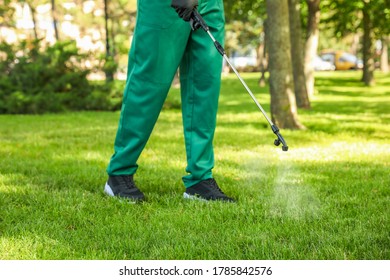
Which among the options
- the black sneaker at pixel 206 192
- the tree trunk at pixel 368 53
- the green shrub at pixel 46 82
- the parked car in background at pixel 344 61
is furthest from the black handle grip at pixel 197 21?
the parked car in background at pixel 344 61

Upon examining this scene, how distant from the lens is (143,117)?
4.02 metres

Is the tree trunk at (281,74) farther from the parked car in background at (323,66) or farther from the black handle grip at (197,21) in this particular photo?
the parked car in background at (323,66)

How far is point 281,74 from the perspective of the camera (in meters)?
9.48

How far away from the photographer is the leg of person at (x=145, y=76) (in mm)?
3906

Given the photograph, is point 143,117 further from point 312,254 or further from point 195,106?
point 312,254

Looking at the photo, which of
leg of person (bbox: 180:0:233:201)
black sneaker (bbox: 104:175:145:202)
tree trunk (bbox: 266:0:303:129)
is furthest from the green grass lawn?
tree trunk (bbox: 266:0:303:129)

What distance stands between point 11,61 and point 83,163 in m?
8.50

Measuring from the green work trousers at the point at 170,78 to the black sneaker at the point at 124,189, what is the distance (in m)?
0.04

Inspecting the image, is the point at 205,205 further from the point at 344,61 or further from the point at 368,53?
the point at 344,61

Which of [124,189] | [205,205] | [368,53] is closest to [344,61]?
[368,53]

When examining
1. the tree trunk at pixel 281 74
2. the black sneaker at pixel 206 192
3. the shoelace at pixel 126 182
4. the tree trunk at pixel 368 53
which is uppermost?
the shoelace at pixel 126 182

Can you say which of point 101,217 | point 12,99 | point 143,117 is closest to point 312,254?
point 101,217

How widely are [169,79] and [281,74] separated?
5685mm

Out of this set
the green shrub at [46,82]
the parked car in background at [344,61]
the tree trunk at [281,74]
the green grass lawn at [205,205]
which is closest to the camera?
the green grass lawn at [205,205]
